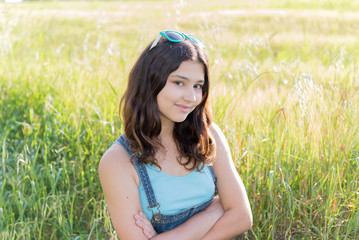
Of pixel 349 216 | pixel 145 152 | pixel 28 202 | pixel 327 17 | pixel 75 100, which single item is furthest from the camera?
pixel 327 17

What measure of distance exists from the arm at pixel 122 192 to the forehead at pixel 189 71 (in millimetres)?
397

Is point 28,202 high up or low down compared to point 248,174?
down

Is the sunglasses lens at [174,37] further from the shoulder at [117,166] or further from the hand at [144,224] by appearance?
the hand at [144,224]

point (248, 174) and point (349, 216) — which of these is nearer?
point (349, 216)

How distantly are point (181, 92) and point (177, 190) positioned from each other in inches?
16.0

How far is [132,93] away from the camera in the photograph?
196 centimetres

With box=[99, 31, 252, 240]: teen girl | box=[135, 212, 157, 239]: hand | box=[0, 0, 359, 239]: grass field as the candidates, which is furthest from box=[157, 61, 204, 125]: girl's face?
box=[0, 0, 359, 239]: grass field

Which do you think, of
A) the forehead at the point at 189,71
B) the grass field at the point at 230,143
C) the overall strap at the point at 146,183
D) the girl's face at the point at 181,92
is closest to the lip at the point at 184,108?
the girl's face at the point at 181,92

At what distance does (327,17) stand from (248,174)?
9.12 metres

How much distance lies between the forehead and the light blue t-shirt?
0.40 meters

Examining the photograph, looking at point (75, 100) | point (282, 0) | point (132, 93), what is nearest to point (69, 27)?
point (282, 0)

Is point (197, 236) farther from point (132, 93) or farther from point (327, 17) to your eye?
point (327, 17)

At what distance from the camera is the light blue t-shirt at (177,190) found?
192 cm

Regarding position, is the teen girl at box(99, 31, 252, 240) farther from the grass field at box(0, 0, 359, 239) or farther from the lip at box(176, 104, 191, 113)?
the grass field at box(0, 0, 359, 239)
